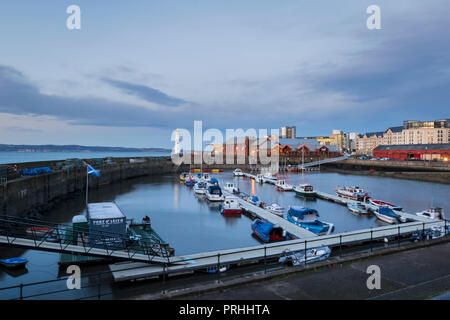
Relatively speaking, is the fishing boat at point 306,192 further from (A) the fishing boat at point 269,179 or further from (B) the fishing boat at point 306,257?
(B) the fishing boat at point 306,257

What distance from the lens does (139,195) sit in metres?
56.0

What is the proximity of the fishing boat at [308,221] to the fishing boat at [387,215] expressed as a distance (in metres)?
8.70

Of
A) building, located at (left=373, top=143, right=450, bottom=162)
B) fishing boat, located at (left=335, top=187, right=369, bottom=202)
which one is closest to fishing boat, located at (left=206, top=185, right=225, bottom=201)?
fishing boat, located at (left=335, top=187, right=369, bottom=202)

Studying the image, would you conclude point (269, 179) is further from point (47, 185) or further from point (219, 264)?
point (219, 264)

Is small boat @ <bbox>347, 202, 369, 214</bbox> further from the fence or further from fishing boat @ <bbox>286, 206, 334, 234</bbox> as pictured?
the fence

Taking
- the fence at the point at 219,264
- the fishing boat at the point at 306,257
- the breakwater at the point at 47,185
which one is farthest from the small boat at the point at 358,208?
the breakwater at the point at 47,185

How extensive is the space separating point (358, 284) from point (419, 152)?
123089mm

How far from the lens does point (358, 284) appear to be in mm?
9930

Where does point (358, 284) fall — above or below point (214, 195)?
above

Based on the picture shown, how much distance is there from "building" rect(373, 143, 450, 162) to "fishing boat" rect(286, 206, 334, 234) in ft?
311

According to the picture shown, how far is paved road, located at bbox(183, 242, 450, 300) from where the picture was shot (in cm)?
909

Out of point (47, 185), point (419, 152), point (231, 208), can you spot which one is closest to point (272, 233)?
point (231, 208)

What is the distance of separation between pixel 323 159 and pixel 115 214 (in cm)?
12409
